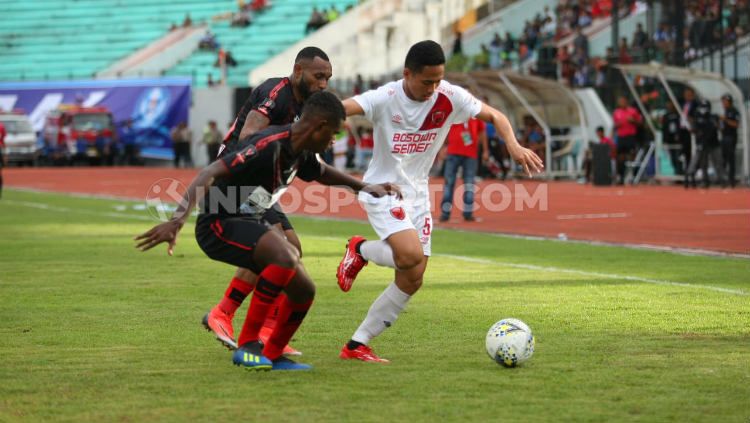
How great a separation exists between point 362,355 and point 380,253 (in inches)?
28.8

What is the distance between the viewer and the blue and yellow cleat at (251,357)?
748 cm

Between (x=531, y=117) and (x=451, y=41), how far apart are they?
13.5 m

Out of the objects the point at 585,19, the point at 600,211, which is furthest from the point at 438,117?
the point at 585,19

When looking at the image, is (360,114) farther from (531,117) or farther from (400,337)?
(531,117)

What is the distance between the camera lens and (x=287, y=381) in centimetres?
719

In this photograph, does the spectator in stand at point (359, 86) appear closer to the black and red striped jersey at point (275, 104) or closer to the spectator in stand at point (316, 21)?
the spectator in stand at point (316, 21)

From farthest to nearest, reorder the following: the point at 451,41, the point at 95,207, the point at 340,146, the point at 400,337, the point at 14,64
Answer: the point at 14,64 → the point at 451,41 → the point at 340,146 → the point at 95,207 → the point at 400,337

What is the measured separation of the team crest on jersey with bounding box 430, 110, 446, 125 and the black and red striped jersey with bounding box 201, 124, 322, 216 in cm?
104

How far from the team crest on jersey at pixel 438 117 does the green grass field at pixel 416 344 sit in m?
1.51

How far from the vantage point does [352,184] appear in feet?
26.1

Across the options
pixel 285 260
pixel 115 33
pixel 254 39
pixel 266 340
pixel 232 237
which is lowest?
pixel 266 340

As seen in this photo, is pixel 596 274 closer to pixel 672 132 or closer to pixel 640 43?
pixel 672 132

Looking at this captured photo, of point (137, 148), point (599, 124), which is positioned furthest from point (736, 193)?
point (137, 148)

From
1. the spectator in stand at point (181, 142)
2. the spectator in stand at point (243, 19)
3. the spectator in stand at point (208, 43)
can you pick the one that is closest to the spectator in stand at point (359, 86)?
the spectator in stand at point (181, 142)
